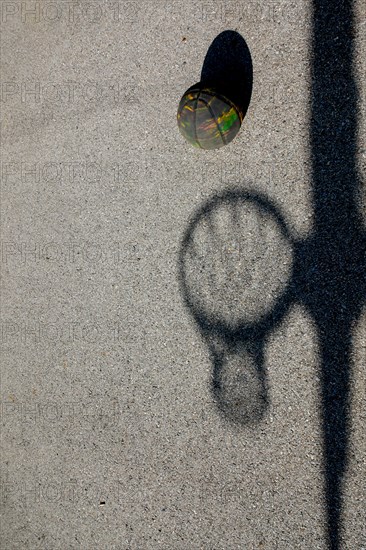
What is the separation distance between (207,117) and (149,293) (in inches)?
56.4

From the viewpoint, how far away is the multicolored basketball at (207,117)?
2.82m

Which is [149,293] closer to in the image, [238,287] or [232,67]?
[238,287]

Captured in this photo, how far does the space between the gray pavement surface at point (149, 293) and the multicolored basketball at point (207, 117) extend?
0.30 meters

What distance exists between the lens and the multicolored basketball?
282cm

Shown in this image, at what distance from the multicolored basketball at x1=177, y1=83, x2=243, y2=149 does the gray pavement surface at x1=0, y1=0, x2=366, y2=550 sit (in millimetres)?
298

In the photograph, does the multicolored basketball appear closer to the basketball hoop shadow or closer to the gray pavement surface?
the gray pavement surface

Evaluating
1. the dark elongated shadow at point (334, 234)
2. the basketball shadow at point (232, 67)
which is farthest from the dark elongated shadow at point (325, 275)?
the basketball shadow at point (232, 67)

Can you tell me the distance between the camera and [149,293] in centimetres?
346

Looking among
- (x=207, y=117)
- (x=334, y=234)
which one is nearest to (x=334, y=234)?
(x=334, y=234)

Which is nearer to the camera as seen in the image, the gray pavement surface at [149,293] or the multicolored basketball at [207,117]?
the multicolored basketball at [207,117]

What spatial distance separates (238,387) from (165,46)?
109 inches

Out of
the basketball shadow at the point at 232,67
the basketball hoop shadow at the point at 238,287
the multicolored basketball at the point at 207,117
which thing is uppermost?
the basketball shadow at the point at 232,67

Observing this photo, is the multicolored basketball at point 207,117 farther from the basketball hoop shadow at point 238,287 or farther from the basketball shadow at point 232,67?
the basketball hoop shadow at point 238,287

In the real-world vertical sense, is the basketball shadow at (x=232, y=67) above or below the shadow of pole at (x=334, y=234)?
above
